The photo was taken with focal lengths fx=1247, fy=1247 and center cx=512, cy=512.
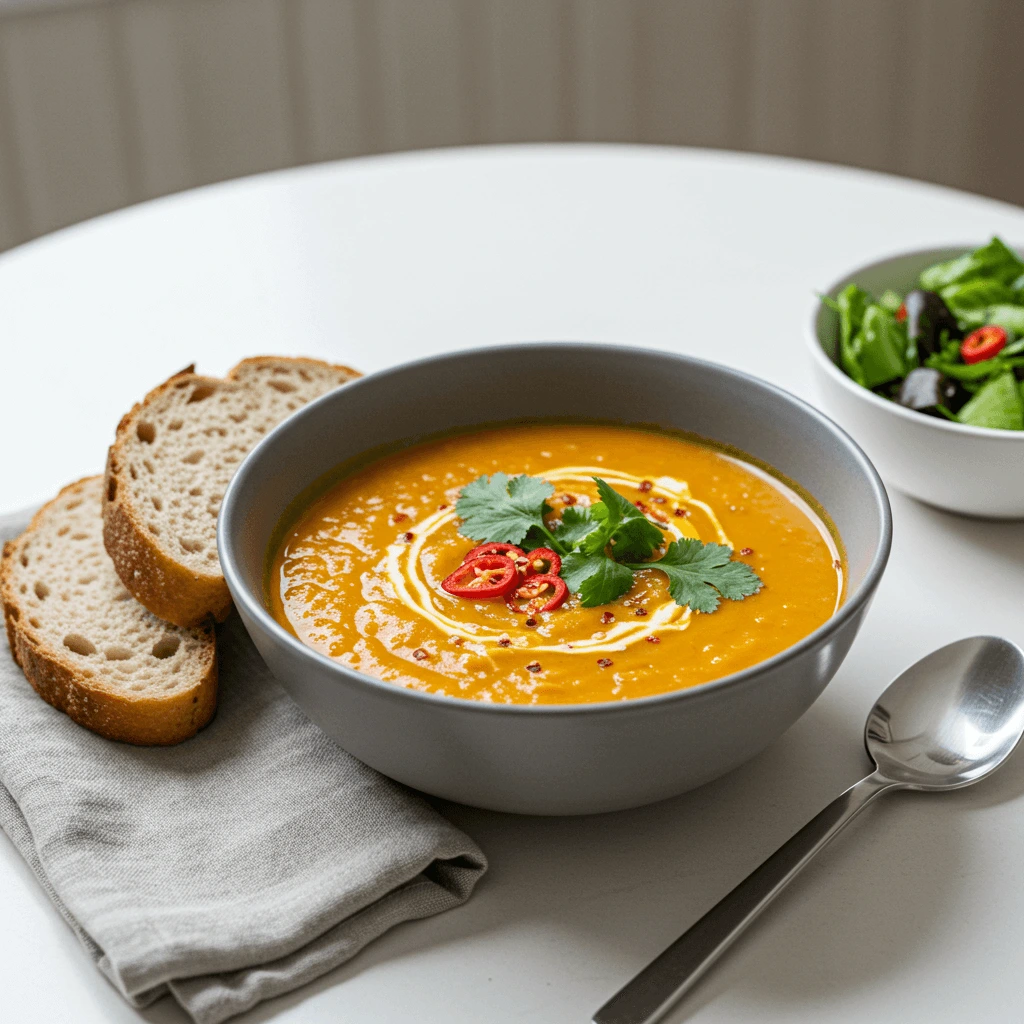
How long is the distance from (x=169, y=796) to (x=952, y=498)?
119 cm

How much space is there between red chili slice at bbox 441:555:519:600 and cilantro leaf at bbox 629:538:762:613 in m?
0.17

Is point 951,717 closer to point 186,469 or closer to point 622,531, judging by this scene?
point 622,531

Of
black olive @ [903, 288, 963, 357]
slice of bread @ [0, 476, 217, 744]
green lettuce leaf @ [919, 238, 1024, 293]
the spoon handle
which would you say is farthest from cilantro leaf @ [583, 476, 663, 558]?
green lettuce leaf @ [919, 238, 1024, 293]

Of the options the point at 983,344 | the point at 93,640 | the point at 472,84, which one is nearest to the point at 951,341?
the point at 983,344

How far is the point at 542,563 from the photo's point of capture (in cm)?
158

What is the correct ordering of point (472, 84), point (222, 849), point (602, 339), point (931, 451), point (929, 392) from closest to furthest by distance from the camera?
point (222, 849), point (931, 451), point (929, 392), point (602, 339), point (472, 84)

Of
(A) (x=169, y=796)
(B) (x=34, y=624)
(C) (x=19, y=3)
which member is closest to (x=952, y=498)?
(A) (x=169, y=796)

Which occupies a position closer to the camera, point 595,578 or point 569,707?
point 569,707

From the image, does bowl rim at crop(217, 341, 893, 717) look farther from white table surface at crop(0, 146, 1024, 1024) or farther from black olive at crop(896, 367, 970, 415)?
black olive at crop(896, 367, 970, 415)

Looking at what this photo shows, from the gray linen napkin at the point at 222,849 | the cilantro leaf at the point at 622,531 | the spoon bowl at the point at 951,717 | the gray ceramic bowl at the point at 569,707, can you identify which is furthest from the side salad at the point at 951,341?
the gray linen napkin at the point at 222,849

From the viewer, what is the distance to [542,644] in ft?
4.77

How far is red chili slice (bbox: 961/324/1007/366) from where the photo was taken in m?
2.04

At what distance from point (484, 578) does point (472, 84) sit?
12.1 ft

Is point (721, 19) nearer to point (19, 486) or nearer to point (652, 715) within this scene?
point (19, 486)
